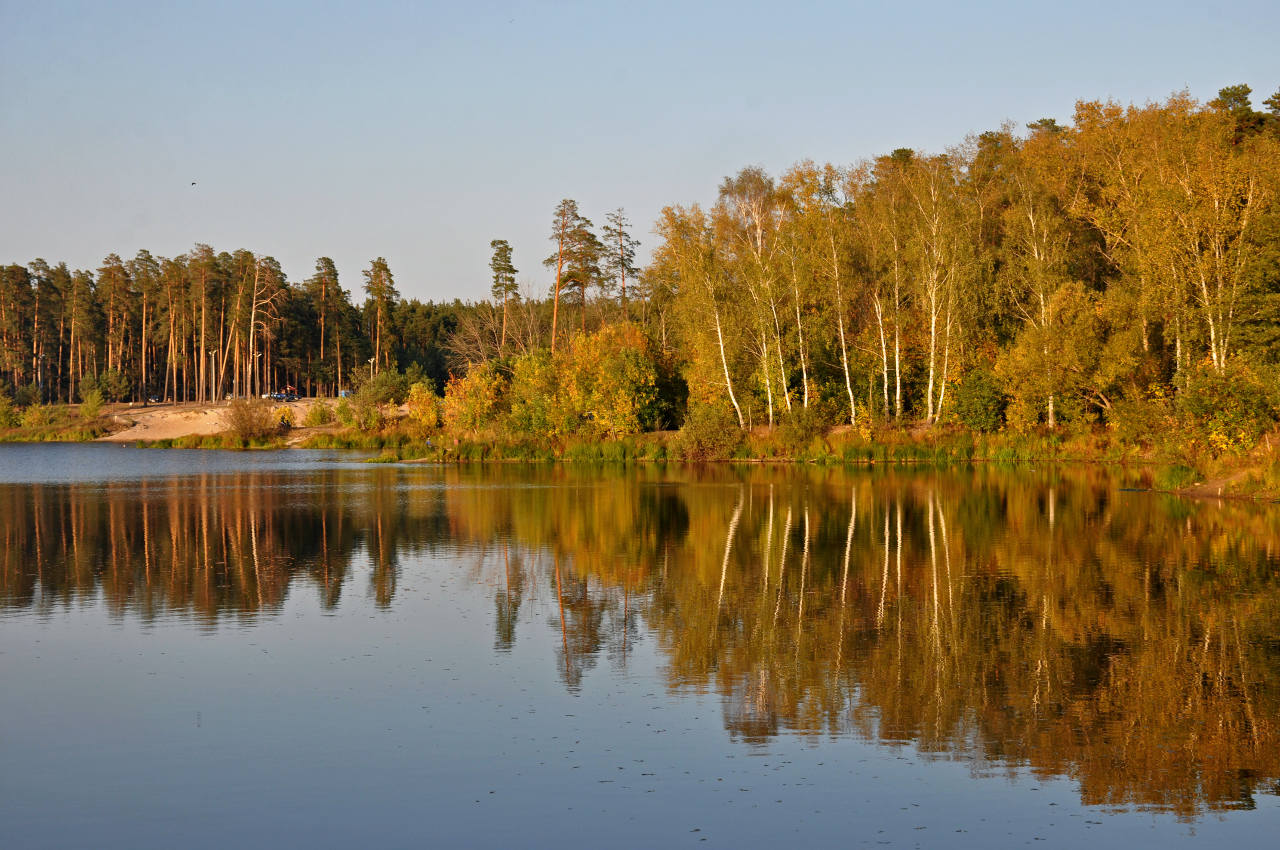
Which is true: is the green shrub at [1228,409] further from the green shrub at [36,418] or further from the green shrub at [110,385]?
the green shrub at [110,385]

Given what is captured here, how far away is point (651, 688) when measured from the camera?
38.8ft

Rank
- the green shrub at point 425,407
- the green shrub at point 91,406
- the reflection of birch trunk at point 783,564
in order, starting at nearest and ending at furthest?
1. the reflection of birch trunk at point 783,564
2. the green shrub at point 425,407
3. the green shrub at point 91,406

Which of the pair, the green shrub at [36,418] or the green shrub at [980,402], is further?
the green shrub at [36,418]

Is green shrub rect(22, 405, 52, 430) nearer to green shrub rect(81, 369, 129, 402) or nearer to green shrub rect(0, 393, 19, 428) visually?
green shrub rect(0, 393, 19, 428)

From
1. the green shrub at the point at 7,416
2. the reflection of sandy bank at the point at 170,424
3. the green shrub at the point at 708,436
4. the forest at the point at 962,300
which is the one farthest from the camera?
the green shrub at the point at 7,416

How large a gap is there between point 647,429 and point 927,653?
48.8 meters

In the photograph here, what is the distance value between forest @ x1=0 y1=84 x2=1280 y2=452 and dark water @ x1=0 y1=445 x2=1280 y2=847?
60.6ft

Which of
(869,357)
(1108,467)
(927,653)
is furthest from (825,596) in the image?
(869,357)

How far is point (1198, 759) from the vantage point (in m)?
9.23

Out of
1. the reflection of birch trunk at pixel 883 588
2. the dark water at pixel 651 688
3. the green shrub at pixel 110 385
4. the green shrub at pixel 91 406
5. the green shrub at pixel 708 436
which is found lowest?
the dark water at pixel 651 688

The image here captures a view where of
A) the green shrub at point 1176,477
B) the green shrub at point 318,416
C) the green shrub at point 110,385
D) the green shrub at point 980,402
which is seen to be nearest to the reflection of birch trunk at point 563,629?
the green shrub at point 1176,477

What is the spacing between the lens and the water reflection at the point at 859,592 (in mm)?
10188

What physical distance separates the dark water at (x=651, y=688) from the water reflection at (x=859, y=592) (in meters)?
0.08

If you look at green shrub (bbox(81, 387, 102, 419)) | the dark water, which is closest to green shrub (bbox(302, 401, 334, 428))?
green shrub (bbox(81, 387, 102, 419))
